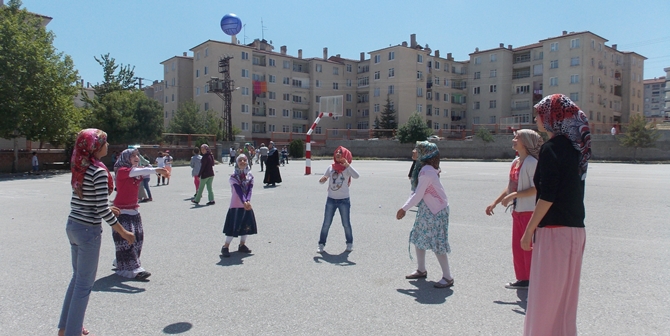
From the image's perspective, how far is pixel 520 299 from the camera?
506 cm

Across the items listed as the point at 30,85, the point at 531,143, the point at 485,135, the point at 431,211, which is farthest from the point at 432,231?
the point at 485,135

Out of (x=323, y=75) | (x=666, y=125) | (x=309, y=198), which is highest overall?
(x=323, y=75)

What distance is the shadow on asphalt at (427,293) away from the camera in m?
5.04

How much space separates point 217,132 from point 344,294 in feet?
194

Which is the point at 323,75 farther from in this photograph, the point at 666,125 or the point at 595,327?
the point at 595,327

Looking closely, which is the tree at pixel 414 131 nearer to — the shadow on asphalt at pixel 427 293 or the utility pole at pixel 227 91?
the utility pole at pixel 227 91

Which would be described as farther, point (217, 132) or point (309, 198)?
point (217, 132)

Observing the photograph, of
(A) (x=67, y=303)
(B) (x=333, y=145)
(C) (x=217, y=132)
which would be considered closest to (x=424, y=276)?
(A) (x=67, y=303)

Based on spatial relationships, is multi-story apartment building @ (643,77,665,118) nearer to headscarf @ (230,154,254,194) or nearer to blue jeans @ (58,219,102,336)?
headscarf @ (230,154,254,194)

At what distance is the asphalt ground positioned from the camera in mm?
4375

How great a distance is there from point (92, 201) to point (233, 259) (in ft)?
10.8

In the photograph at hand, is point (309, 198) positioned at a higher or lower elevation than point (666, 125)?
lower

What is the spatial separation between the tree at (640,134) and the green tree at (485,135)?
40.6 ft

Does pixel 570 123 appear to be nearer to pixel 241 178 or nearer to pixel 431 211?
pixel 431 211
